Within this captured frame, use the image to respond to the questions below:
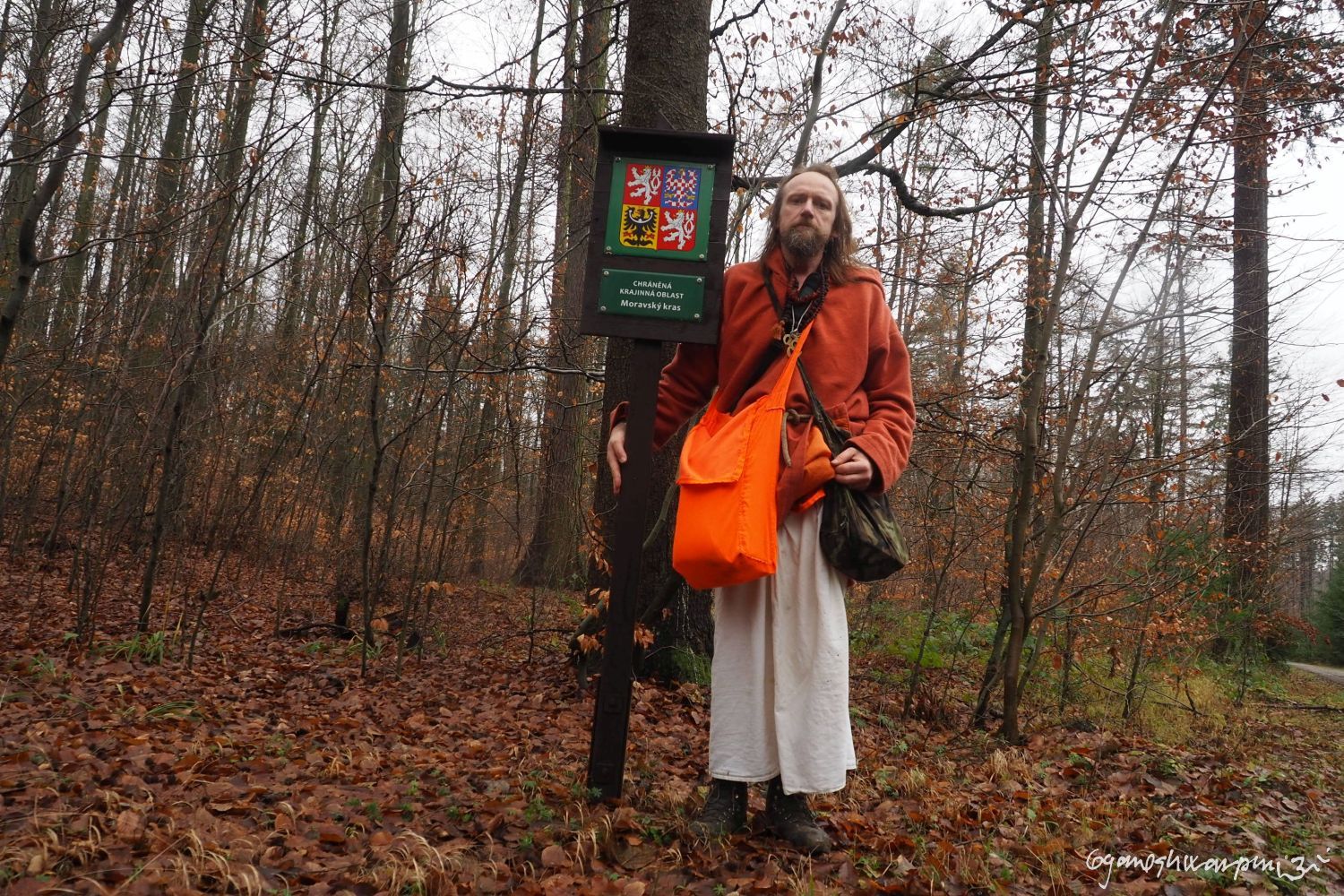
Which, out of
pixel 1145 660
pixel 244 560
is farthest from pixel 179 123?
pixel 1145 660

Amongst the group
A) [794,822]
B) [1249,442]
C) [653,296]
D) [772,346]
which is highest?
[1249,442]

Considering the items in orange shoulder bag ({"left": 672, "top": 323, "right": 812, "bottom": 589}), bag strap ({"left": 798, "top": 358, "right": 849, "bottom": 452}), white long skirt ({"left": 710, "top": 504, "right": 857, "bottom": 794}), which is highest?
bag strap ({"left": 798, "top": 358, "right": 849, "bottom": 452})

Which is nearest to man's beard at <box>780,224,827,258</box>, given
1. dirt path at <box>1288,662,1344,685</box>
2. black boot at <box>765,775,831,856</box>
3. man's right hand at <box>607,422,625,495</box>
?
man's right hand at <box>607,422,625,495</box>

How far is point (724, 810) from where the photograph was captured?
2.61 m

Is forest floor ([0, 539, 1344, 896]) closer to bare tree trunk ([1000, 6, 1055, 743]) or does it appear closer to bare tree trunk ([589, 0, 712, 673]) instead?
bare tree trunk ([1000, 6, 1055, 743])

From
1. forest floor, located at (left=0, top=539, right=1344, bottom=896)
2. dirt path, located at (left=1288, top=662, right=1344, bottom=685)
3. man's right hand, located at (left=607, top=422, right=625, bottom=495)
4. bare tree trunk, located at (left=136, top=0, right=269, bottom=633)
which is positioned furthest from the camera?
dirt path, located at (left=1288, top=662, right=1344, bottom=685)

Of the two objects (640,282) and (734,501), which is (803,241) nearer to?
(640,282)

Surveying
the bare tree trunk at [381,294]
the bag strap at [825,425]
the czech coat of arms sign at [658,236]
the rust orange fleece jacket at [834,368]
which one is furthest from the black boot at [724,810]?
the bare tree trunk at [381,294]

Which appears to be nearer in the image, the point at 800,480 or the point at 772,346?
the point at 800,480

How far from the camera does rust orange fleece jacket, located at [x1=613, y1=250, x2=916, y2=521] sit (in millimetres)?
2557

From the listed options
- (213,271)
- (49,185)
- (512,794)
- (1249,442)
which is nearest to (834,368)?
(512,794)

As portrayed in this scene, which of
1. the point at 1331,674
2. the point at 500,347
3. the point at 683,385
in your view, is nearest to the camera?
the point at 683,385

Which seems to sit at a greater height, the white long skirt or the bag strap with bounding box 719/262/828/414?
the bag strap with bounding box 719/262/828/414

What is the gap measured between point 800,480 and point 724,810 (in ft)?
3.81
